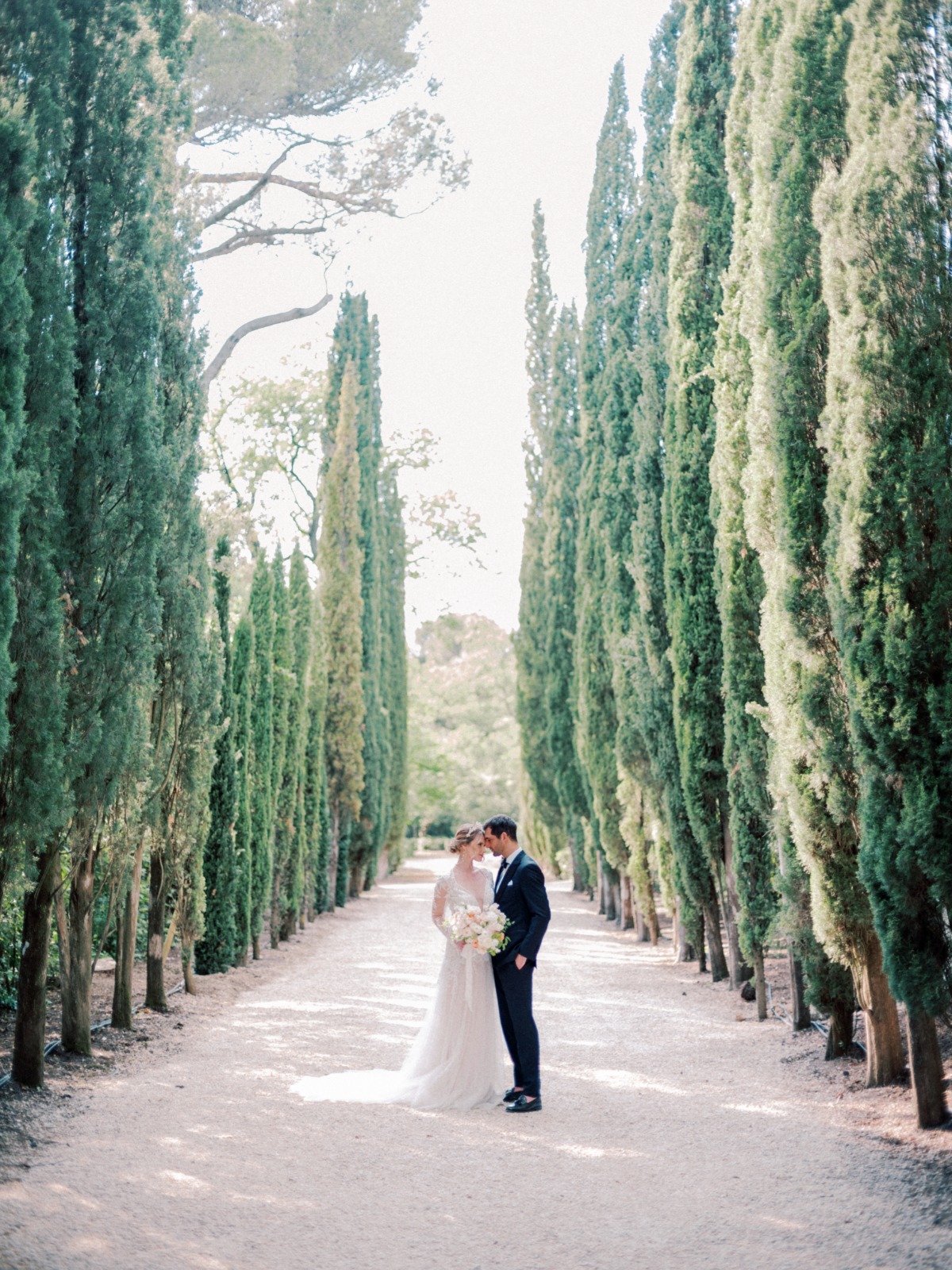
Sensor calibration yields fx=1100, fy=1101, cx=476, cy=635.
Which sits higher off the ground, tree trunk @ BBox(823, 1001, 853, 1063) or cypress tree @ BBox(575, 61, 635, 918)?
cypress tree @ BBox(575, 61, 635, 918)

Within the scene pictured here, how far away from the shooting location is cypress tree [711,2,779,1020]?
8391mm

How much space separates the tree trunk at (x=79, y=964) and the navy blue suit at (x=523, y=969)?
3.00 m


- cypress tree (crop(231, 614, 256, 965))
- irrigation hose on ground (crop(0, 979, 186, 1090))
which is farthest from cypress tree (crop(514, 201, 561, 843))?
irrigation hose on ground (crop(0, 979, 186, 1090))

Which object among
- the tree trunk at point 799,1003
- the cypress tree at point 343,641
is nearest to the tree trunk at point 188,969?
the tree trunk at point 799,1003

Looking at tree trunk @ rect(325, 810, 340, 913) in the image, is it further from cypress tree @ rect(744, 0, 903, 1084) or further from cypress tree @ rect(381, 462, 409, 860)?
cypress tree @ rect(744, 0, 903, 1084)

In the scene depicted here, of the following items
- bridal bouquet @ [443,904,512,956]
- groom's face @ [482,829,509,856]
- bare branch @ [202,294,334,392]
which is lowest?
bridal bouquet @ [443,904,512,956]

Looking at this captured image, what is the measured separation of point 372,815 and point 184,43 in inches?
672

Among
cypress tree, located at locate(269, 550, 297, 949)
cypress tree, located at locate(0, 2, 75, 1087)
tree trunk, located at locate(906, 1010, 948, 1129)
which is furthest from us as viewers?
cypress tree, located at locate(269, 550, 297, 949)

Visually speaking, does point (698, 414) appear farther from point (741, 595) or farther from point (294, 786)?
point (294, 786)

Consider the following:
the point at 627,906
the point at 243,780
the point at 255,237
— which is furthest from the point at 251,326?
the point at 627,906

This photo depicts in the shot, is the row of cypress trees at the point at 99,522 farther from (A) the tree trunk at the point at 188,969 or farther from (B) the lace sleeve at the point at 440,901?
(B) the lace sleeve at the point at 440,901

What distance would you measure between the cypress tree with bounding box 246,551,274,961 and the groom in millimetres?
6249

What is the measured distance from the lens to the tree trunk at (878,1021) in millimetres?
6176

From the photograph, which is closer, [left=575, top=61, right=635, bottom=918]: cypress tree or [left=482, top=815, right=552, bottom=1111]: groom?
[left=482, top=815, right=552, bottom=1111]: groom
